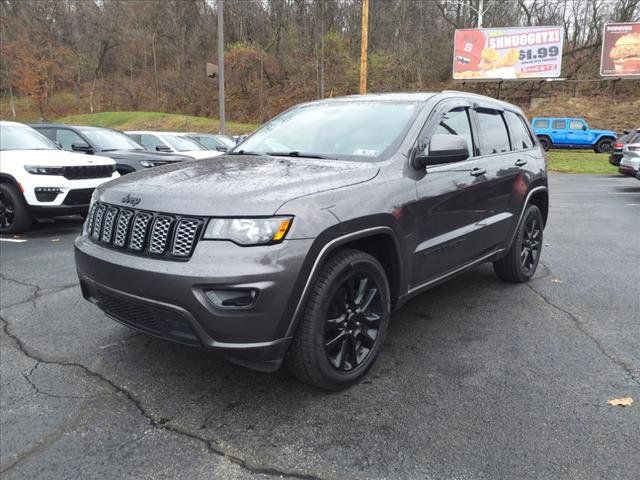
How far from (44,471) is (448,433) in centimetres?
193

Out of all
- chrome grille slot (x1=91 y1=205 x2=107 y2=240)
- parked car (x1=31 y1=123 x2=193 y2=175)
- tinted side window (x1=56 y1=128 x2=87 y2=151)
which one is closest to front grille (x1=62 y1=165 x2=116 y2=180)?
parked car (x1=31 y1=123 x2=193 y2=175)

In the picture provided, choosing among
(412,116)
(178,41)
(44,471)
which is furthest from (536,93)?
(44,471)

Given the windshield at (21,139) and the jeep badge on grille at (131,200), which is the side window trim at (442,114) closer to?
the jeep badge on grille at (131,200)

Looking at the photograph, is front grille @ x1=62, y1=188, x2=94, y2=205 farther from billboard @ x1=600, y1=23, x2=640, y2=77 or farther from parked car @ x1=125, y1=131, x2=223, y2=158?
billboard @ x1=600, y1=23, x2=640, y2=77

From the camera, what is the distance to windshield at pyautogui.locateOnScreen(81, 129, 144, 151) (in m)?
10.7

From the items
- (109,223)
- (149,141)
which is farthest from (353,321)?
(149,141)

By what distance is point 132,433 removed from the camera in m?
2.63

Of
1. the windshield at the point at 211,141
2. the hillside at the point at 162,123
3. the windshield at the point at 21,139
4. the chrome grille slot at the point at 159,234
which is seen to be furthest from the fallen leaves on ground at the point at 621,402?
the hillside at the point at 162,123

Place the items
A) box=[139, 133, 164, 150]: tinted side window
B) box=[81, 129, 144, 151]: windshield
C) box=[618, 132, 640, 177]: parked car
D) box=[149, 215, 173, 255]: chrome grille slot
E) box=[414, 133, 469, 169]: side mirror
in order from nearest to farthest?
box=[149, 215, 173, 255]: chrome grille slot → box=[414, 133, 469, 169]: side mirror → box=[81, 129, 144, 151]: windshield → box=[139, 133, 164, 150]: tinted side window → box=[618, 132, 640, 177]: parked car

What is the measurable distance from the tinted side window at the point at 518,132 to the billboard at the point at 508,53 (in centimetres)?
2877

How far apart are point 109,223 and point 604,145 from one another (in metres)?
28.5

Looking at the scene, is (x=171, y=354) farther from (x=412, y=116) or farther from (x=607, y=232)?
(x=607, y=232)

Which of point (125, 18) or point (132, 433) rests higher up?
point (125, 18)

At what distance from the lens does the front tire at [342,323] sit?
2738mm
